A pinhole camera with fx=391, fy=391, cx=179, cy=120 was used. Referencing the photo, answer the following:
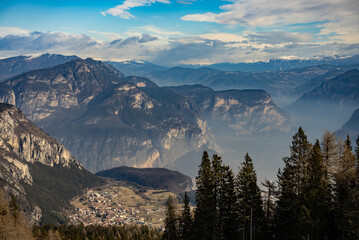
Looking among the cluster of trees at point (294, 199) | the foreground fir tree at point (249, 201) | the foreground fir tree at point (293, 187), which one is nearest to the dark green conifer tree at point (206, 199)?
the cluster of trees at point (294, 199)

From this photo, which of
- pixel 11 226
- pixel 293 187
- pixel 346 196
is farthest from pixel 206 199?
pixel 11 226

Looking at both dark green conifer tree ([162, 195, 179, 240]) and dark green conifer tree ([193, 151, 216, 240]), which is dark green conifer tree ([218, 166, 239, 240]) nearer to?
dark green conifer tree ([193, 151, 216, 240])

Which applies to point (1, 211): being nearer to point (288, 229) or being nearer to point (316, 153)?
point (288, 229)

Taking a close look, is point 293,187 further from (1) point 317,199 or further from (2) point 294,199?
(1) point 317,199

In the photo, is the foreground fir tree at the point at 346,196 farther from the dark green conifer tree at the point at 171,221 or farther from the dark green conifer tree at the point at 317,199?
the dark green conifer tree at the point at 171,221

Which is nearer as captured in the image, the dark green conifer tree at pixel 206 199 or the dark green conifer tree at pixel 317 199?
the dark green conifer tree at pixel 317 199

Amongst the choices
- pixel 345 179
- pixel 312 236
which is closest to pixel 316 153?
pixel 345 179

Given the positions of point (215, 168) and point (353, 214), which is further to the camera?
point (215, 168)
